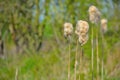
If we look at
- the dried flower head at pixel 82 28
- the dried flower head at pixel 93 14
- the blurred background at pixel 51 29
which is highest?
the dried flower head at pixel 93 14

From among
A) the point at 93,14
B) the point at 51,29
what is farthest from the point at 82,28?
the point at 51,29

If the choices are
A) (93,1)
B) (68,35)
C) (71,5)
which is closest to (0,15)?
(71,5)

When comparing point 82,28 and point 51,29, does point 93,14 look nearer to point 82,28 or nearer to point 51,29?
point 82,28

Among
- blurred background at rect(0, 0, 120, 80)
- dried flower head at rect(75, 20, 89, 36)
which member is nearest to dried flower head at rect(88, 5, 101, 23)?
dried flower head at rect(75, 20, 89, 36)

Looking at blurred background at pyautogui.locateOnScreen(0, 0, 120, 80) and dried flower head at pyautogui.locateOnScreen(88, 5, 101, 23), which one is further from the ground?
dried flower head at pyautogui.locateOnScreen(88, 5, 101, 23)

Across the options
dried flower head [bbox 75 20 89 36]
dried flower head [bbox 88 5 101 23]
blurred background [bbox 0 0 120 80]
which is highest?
dried flower head [bbox 88 5 101 23]

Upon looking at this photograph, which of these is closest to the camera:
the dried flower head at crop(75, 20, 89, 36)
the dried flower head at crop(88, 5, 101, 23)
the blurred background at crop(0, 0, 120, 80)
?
the dried flower head at crop(75, 20, 89, 36)

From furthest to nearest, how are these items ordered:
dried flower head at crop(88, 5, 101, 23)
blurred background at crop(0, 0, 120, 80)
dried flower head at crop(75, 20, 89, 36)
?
blurred background at crop(0, 0, 120, 80) → dried flower head at crop(88, 5, 101, 23) → dried flower head at crop(75, 20, 89, 36)

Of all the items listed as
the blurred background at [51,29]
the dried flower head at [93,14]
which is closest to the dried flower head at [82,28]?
the dried flower head at [93,14]

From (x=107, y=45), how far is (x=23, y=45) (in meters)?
2.88

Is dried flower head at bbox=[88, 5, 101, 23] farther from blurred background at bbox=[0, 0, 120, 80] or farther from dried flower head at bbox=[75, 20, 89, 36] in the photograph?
blurred background at bbox=[0, 0, 120, 80]

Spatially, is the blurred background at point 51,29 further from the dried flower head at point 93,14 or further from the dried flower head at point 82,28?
the dried flower head at point 82,28

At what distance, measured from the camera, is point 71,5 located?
280 inches

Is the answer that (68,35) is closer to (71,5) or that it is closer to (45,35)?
(71,5)
